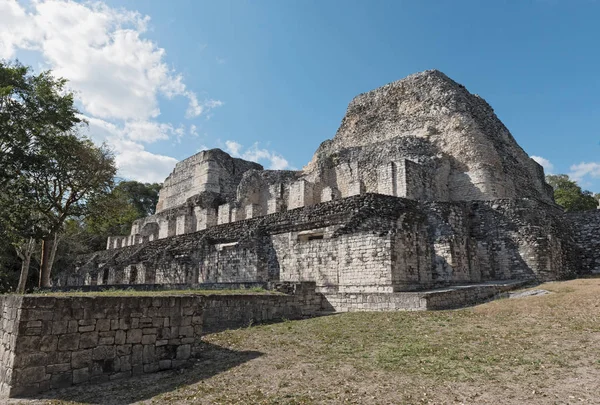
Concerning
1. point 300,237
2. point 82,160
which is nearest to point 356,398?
point 300,237

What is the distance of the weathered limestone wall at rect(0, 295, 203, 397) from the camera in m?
5.06

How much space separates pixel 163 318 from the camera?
20.7ft

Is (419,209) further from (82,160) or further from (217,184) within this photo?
(217,184)

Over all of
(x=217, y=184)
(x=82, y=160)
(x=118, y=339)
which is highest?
(x=217, y=184)

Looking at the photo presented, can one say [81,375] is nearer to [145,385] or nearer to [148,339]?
[145,385]

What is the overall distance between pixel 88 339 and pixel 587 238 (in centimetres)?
2070

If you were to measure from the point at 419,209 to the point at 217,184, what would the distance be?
76.7ft

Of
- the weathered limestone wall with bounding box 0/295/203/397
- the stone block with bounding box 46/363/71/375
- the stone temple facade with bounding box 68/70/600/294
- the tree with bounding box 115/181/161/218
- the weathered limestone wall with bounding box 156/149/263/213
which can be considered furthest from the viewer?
the tree with bounding box 115/181/161/218

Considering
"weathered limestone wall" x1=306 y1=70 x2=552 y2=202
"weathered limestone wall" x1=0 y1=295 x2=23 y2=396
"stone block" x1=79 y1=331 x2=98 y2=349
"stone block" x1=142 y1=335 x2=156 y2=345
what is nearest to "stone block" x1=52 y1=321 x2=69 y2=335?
"stone block" x1=79 y1=331 x2=98 y2=349

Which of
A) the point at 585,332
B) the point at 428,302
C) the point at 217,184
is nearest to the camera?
the point at 585,332

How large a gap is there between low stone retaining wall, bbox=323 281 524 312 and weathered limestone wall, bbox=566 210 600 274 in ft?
27.8

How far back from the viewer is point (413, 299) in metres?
9.97

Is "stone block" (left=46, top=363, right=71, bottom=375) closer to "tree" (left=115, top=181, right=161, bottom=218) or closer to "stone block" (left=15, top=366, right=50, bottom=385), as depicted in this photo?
"stone block" (left=15, top=366, right=50, bottom=385)

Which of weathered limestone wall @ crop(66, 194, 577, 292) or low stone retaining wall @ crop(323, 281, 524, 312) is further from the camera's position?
weathered limestone wall @ crop(66, 194, 577, 292)
